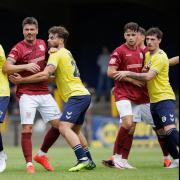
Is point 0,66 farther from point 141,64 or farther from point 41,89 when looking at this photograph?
point 141,64

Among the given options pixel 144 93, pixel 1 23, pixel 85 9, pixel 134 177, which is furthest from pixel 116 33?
pixel 134 177

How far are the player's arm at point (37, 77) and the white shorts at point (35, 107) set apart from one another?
0.94 feet

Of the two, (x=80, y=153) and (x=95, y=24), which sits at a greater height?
(x=95, y=24)

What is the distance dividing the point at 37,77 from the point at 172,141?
2.41 metres

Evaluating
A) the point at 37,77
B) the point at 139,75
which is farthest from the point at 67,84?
the point at 139,75

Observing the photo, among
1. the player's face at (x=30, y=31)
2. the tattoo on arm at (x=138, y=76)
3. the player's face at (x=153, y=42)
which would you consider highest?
the player's face at (x=30, y=31)

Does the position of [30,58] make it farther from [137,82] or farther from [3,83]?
[137,82]

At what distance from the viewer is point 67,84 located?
11.4 metres

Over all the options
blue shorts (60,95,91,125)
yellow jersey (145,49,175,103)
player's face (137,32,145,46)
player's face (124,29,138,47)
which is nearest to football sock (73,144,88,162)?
blue shorts (60,95,91,125)

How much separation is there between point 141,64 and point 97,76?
69.2 feet

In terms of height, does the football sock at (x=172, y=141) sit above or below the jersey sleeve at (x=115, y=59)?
below

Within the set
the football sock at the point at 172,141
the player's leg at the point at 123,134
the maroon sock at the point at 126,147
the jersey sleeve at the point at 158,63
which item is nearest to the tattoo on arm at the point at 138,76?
the jersey sleeve at the point at 158,63

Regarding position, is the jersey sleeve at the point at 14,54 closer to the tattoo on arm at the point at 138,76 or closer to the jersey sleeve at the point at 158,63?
the tattoo on arm at the point at 138,76

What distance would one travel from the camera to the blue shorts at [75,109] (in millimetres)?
11273
